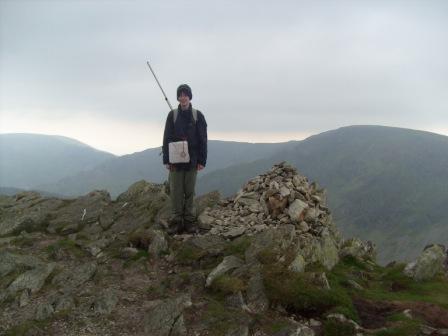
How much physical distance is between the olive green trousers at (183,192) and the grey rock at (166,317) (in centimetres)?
544

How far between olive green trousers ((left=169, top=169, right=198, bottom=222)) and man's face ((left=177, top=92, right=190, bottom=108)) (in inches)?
101

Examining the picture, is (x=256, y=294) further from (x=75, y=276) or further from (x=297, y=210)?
(x=297, y=210)

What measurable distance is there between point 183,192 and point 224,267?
4.26 metres

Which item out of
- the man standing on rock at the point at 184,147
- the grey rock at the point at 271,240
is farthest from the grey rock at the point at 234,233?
the man standing on rock at the point at 184,147

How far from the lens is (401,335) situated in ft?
34.6

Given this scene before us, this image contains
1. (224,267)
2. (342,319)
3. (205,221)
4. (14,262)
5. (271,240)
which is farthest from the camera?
(205,221)

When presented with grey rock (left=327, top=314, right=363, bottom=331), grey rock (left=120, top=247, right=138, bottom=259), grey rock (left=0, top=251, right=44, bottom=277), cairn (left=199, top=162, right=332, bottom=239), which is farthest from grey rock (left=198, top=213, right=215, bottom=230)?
grey rock (left=327, top=314, right=363, bottom=331)

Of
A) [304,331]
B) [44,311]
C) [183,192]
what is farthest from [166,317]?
[183,192]

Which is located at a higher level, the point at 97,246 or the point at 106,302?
the point at 97,246

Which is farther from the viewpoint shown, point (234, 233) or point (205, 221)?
point (205, 221)

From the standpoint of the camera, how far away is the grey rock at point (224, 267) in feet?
43.4

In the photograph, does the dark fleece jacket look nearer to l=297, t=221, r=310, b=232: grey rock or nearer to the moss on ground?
l=297, t=221, r=310, b=232: grey rock

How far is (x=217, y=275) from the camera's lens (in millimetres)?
13469

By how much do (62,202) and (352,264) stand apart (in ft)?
55.4
